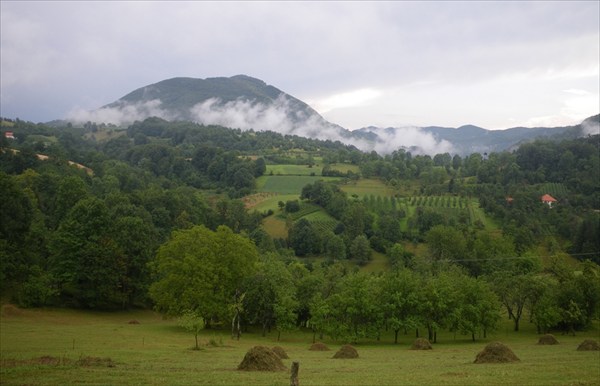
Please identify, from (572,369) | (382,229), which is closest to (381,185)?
(382,229)

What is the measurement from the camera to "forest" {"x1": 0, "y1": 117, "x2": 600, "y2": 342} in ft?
163

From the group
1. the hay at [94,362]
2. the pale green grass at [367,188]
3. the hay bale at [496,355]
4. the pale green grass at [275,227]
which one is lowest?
the pale green grass at [275,227]

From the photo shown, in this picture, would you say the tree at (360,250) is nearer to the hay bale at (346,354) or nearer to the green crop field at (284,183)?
the green crop field at (284,183)

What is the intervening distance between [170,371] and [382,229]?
9317 cm

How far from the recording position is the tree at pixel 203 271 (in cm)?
4903

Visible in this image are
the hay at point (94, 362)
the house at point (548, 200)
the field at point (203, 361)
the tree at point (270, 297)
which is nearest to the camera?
the field at point (203, 361)

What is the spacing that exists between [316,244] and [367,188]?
185 feet

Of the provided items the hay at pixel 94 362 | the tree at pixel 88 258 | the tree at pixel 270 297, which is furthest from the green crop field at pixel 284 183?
the hay at pixel 94 362

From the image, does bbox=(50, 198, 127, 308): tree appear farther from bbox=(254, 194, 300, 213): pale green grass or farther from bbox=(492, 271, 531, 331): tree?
bbox=(254, 194, 300, 213): pale green grass

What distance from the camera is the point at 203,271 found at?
163ft

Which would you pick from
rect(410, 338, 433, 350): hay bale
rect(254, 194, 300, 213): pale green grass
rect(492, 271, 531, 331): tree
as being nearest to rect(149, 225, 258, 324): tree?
rect(410, 338, 433, 350): hay bale

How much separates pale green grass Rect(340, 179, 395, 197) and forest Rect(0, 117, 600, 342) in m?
0.80

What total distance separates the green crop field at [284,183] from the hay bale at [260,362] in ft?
402

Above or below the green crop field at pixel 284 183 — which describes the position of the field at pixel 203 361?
below
